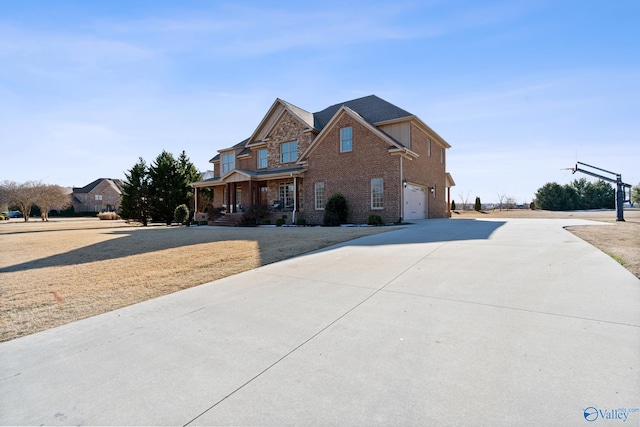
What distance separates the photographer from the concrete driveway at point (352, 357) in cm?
203

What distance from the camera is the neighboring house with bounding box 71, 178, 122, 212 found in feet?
214

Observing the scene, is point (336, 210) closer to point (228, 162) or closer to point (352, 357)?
point (228, 162)

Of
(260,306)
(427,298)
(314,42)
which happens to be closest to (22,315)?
(260,306)

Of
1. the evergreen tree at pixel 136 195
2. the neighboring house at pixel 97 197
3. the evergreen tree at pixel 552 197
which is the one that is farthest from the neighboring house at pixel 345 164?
the neighboring house at pixel 97 197

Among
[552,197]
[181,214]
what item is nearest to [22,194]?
[181,214]

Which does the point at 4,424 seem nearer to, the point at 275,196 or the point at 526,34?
the point at 526,34

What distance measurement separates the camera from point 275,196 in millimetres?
23141

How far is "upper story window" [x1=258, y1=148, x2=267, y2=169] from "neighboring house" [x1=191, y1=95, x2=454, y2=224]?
0.08 meters

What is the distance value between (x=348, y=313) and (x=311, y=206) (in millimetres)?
17114

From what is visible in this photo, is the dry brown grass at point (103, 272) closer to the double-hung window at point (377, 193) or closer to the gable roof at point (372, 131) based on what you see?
the double-hung window at point (377, 193)

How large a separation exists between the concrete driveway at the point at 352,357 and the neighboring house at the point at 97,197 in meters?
74.2

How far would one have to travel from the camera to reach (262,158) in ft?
82.2

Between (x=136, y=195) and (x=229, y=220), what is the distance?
11513 mm

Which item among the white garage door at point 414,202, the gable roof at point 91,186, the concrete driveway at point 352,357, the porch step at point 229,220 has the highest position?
the gable roof at point 91,186
